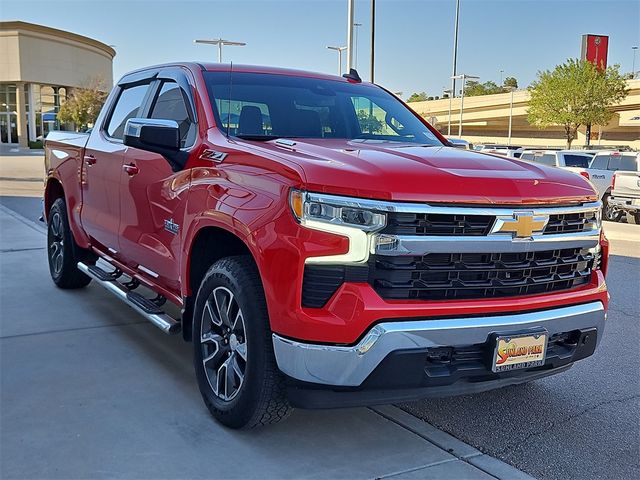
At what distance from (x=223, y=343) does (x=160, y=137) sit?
125 centimetres

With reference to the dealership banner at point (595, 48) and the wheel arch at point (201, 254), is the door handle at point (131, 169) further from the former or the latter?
the dealership banner at point (595, 48)

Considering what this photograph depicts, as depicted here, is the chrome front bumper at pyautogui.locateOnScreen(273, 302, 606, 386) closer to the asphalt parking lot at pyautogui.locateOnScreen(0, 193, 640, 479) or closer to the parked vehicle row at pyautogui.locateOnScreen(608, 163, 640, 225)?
the asphalt parking lot at pyautogui.locateOnScreen(0, 193, 640, 479)

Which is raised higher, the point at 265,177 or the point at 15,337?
the point at 265,177

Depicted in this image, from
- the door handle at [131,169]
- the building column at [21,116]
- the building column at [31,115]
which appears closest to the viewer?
the door handle at [131,169]

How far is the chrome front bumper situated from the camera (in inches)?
117

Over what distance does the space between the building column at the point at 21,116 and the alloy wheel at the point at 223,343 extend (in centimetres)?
5422

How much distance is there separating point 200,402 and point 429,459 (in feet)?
4.59

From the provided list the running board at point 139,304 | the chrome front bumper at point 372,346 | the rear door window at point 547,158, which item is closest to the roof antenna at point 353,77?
the running board at point 139,304

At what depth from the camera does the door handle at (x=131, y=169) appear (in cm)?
467

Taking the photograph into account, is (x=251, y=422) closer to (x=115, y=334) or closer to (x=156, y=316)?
(x=156, y=316)

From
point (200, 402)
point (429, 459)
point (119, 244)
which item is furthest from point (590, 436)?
point (119, 244)

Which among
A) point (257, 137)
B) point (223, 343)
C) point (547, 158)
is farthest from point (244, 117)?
point (547, 158)

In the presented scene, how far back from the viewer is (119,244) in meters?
5.08

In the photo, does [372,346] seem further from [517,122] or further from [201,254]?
[517,122]
